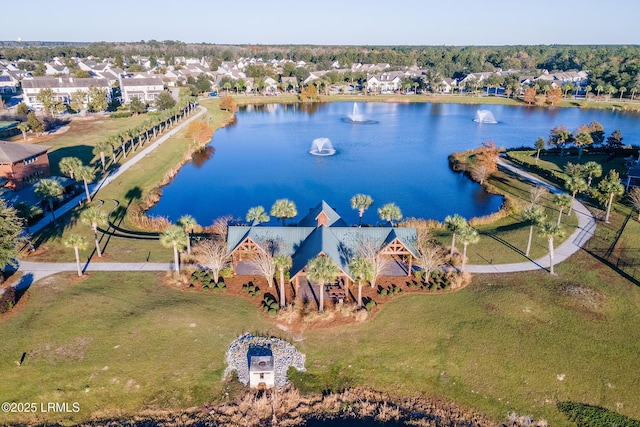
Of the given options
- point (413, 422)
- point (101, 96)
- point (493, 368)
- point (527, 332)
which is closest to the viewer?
point (413, 422)

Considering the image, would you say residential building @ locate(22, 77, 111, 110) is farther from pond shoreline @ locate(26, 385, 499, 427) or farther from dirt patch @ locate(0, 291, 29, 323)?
pond shoreline @ locate(26, 385, 499, 427)

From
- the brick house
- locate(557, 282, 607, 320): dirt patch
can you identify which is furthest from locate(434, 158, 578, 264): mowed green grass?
the brick house

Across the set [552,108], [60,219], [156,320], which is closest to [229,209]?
[60,219]

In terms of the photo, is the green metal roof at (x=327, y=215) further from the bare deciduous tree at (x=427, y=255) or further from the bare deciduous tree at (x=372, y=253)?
the bare deciduous tree at (x=427, y=255)

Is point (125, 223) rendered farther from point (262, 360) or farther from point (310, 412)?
point (310, 412)

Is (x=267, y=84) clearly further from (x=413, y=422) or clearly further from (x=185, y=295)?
(x=413, y=422)

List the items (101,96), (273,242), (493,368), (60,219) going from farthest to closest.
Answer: (101,96) → (60,219) → (273,242) → (493,368)
